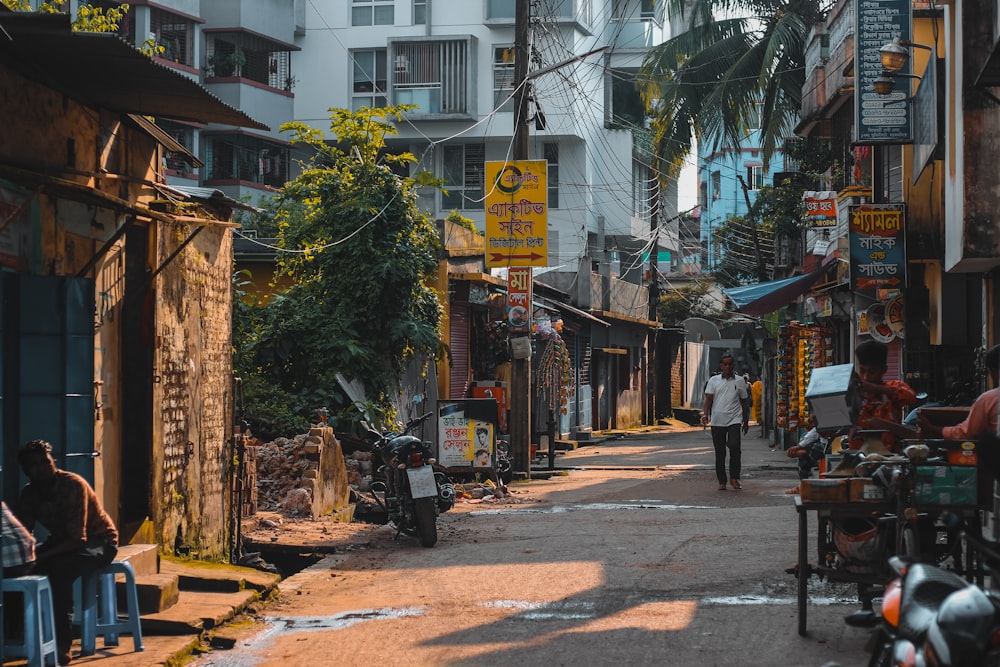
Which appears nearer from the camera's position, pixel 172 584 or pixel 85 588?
pixel 85 588

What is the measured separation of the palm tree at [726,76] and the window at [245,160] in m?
Answer: 12.3

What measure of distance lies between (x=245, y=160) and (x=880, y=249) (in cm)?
2478

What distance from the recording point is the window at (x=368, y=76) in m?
42.7

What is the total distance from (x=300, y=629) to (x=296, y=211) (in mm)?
14648

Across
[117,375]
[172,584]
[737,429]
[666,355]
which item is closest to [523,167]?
[737,429]

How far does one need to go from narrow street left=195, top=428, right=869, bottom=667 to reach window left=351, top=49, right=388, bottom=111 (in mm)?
27765

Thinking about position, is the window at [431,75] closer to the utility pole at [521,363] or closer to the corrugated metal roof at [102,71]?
the utility pole at [521,363]

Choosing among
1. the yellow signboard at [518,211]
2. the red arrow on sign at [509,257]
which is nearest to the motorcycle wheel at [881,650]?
the yellow signboard at [518,211]

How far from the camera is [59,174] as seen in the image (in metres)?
9.39

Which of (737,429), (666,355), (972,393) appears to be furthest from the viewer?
(666,355)

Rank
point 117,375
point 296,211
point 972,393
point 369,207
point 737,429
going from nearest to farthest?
point 117,375
point 972,393
point 737,429
point 369,207
point 296,211

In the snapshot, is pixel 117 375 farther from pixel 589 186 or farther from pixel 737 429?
pixel 589 186

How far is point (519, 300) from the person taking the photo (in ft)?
73.9

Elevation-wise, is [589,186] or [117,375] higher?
[589,186]
